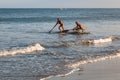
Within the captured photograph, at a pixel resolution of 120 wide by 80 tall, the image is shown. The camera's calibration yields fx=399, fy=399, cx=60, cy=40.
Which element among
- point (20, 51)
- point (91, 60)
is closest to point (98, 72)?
point (91, 60)

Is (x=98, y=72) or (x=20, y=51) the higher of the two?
(x=98, y=72)

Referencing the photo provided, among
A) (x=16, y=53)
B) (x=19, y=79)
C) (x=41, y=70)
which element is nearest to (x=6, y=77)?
(x=19, y=79)

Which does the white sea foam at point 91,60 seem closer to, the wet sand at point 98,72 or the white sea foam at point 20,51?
the wet sand at point 98,72

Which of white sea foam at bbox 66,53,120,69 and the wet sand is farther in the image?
white sea foam at bbox 66,53,120,69

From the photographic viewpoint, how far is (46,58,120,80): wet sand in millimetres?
12820

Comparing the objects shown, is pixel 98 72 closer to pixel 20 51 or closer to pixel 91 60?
pixel 91 60

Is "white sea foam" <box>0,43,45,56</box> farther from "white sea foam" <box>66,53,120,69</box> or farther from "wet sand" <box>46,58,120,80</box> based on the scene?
"wet sand" <box>46,58,120,80</box>

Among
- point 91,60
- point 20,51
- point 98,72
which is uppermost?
point 98,72

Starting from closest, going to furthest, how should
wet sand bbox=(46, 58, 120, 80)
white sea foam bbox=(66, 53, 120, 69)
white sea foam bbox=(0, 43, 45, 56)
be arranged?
wet sand bbox=(46, 58, 120, 80) < white sea foam bbox=(66, 53, 120, 69) < white sea foam bbox=(0, 43, 45, 56)

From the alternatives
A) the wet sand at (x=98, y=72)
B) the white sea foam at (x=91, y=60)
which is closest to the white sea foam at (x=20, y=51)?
the white sea foam at (x=91, y=60)

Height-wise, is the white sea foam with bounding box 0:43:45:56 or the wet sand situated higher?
the wet sand

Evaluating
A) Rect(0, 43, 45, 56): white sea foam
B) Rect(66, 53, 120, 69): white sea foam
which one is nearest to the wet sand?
Rect(66, 53, 120, 69): white sea foam

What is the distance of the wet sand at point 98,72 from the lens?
12820 mm

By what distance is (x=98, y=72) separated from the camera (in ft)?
45.3
